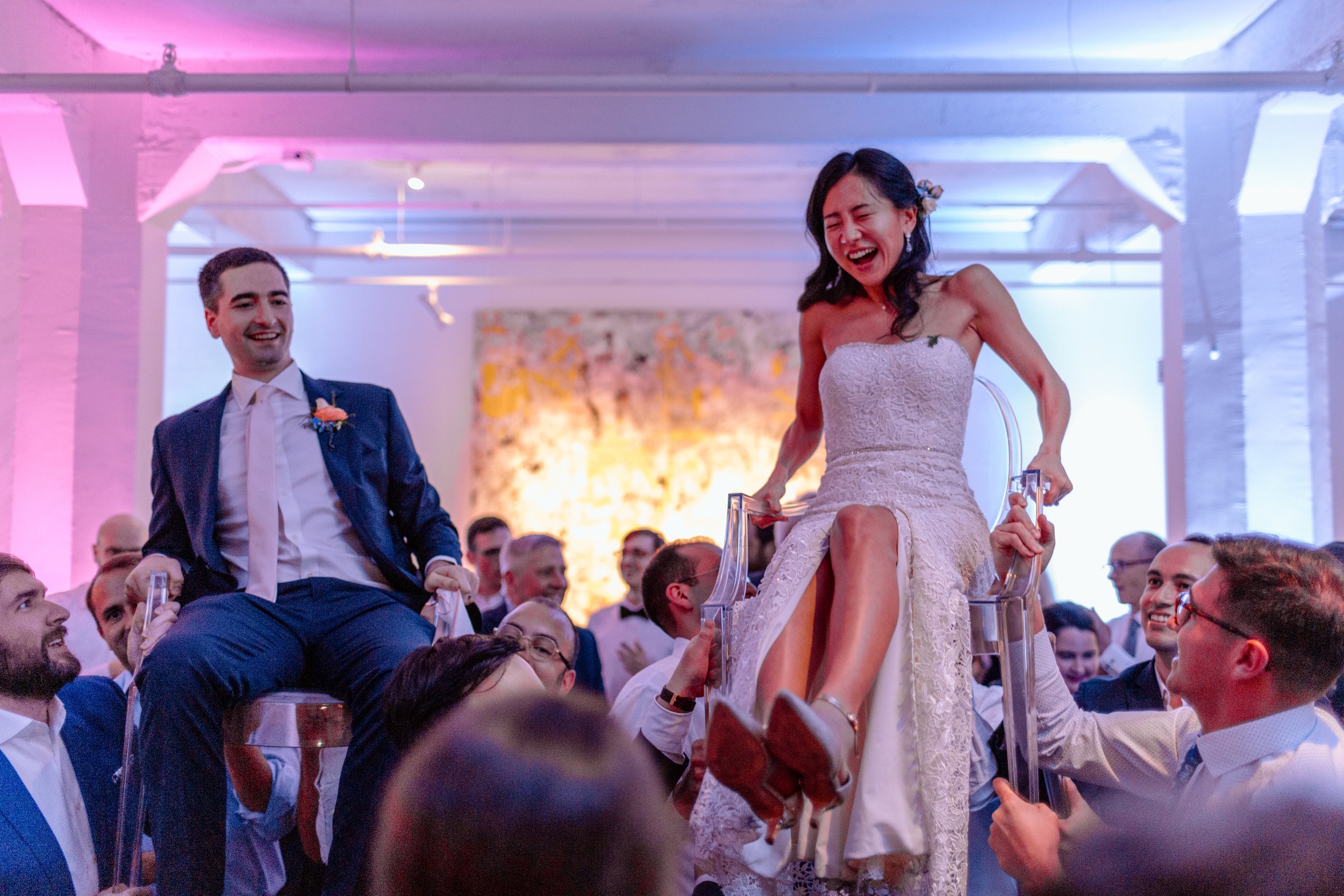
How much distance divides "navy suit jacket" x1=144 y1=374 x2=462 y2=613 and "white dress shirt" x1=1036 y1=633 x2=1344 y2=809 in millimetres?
1679

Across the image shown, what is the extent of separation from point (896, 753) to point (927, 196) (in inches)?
56.8

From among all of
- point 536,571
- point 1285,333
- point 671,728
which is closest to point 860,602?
point 671,728

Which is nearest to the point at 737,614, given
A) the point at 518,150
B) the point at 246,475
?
the point at 246,475

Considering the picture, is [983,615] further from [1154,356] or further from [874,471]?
[1154,356]

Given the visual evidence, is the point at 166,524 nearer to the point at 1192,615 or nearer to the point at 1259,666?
the point at 1192,615

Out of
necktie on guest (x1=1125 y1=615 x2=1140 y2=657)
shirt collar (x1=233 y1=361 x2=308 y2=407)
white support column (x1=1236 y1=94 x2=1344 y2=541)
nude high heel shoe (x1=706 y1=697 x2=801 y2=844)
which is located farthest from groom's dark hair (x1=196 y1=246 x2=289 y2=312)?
white support column (x1=1236 y1=94 x2=1344 y2=541)

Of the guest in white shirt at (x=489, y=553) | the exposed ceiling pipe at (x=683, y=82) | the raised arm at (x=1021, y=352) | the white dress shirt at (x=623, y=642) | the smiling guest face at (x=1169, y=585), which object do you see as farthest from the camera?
the guest in white shirt at (x=489, y=553)

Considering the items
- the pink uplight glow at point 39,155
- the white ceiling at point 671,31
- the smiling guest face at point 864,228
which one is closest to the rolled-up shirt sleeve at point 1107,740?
the smiling guest face at point 864,228

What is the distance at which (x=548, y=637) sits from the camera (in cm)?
375

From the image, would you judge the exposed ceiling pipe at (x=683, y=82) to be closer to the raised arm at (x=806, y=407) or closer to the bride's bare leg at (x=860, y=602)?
the raised arm at (x=806, y=407)

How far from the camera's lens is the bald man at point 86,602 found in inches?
196

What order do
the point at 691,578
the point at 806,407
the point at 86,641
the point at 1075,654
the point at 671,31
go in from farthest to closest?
the point at 671,31 → the point at 86,641 → the point at 1075,654 → the point at 691,578 → the point at 806,407

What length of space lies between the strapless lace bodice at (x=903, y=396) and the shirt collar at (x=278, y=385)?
5.43 feet

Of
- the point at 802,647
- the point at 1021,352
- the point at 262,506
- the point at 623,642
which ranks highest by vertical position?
the point at 1021,352
